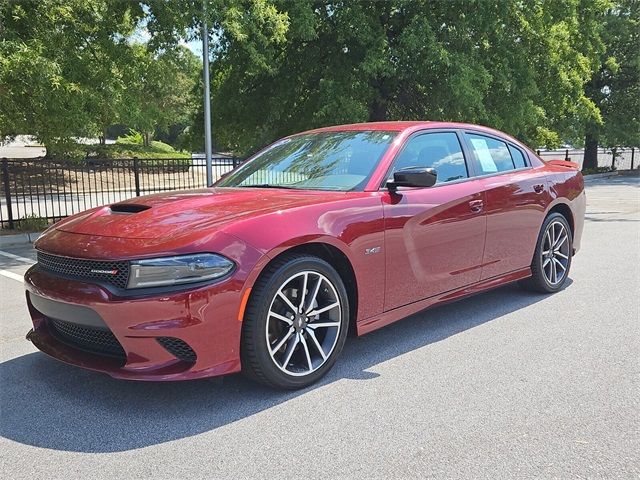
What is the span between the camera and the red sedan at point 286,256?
3000mm

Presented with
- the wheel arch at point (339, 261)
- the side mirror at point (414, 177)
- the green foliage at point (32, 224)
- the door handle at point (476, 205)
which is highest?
the side mirror at point (414, 177)

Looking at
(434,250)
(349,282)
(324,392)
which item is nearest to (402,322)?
(434,250)

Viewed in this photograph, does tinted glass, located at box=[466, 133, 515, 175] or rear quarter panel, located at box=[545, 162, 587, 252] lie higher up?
tinted glass, located at box=[466, 133, 515, 175]

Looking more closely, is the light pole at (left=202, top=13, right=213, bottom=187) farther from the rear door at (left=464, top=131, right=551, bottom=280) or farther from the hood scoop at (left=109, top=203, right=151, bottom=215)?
the hood scoop at (left=109, top=203, right=151, bottom=215)

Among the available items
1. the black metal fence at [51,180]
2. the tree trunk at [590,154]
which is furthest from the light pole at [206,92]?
the tree trunk at [590,154]

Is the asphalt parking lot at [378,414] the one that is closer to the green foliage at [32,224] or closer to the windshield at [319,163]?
the windshield at [319,163]

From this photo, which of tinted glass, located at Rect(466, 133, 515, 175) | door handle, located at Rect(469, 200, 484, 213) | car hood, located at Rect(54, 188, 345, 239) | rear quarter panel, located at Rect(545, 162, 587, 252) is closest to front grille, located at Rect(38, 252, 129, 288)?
car hood, located at Rect(54, 188, 345, 239)

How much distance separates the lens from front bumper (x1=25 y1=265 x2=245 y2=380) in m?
Answer: 2.94

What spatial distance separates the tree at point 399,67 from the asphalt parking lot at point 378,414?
9.99m

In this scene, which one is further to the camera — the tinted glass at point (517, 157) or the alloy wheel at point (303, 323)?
the tinted glass at point (517, 157)

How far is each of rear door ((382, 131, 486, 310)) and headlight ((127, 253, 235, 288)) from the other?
1.33 meters

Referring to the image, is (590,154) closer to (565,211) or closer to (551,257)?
(565,211)

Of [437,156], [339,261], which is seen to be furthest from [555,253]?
[339,261]

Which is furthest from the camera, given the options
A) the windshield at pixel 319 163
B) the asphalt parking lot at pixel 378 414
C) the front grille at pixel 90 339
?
the windshield at pixel 319 163
